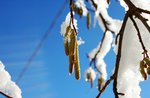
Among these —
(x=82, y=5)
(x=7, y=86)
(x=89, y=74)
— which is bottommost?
(x=7, y=86)

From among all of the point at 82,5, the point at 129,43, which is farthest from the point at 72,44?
the point at 82,5

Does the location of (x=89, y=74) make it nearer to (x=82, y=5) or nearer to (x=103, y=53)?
(x=103, y=53)

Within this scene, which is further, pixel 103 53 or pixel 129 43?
pixel 103 53

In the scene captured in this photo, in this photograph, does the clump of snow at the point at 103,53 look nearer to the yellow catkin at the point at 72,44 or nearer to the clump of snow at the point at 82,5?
the clump of snow at the point at 82,5

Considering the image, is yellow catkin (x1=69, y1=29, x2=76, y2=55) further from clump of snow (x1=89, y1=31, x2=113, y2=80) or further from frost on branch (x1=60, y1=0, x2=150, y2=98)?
clump of snow (x1=89, y1=31, x2=113, y2=80)

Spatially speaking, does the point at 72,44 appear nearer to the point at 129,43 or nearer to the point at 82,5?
the point at 129,43

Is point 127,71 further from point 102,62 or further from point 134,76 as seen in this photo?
point 102,62

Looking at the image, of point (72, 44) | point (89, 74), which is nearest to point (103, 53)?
point (89, 74)

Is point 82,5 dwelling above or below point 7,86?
above
